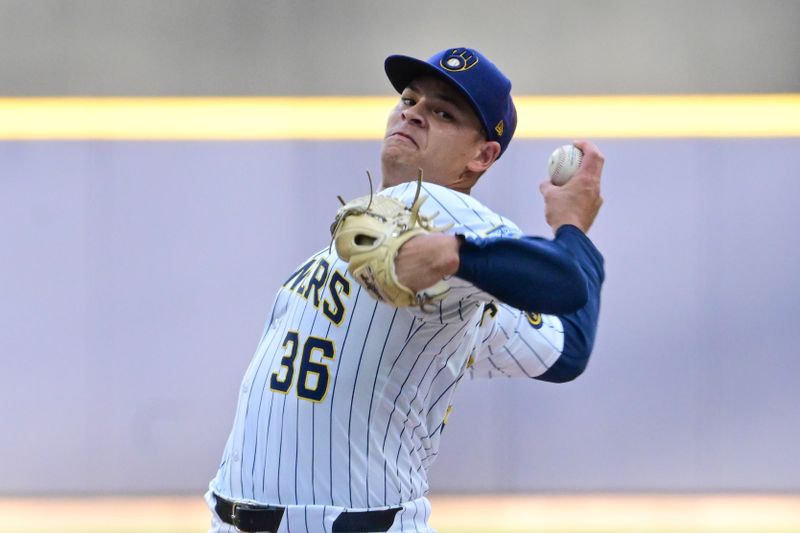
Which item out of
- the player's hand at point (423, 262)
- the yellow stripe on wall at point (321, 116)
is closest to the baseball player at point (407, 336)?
the player's hand at point (423, 262)

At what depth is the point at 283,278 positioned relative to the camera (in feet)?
12.8

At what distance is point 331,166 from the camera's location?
3873 millimetres

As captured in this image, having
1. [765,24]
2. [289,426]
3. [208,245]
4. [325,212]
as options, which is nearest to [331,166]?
[325,212]

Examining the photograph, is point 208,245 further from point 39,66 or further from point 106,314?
point 39,66

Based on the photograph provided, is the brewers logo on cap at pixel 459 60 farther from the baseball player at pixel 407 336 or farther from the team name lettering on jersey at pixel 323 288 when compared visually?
the team name lettering on jersey at pixel 323 288

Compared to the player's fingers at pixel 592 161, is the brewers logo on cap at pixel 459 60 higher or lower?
higher

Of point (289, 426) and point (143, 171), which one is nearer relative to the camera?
point (289, 426)

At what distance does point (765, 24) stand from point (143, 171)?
2337 mm

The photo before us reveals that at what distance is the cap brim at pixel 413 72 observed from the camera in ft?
6.09

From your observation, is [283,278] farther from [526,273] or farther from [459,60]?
[526,273]

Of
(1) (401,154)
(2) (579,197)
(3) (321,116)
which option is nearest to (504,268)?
(2) (579,197)

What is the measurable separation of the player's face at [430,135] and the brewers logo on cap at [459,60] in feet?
0.15

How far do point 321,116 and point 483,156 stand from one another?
1919 millimetres

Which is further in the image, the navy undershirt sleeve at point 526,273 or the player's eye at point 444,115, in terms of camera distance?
the player's eye at point 444,115
